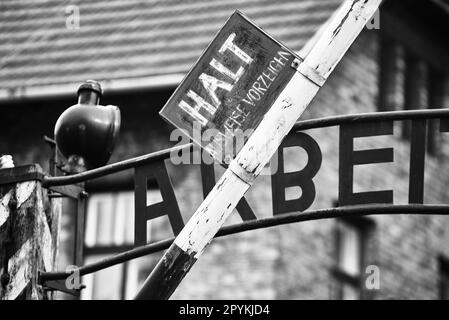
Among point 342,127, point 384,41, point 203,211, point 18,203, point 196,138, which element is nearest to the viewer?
point 203,211

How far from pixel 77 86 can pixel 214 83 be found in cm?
663

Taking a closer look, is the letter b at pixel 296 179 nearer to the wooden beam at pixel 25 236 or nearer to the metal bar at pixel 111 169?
the metal bar at pixel 111 169

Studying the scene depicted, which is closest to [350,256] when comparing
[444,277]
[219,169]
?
[444,277]

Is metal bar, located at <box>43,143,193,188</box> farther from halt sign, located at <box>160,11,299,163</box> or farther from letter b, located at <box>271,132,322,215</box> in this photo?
halt sign, located at <box>160,11,299,163</box>

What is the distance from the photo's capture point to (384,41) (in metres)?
13.4

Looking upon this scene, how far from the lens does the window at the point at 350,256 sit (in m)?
12.0

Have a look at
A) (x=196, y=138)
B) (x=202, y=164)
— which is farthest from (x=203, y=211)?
(x=202, y=164)

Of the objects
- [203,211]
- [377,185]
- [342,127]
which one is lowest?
[203,211]

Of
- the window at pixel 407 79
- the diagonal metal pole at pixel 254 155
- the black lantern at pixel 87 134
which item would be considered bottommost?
the diagonal metal pole at pixel 254 155

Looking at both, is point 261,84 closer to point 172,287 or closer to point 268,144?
point 268,144

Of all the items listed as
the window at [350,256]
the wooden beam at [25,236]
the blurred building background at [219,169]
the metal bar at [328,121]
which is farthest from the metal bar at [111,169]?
the window at [350,256]

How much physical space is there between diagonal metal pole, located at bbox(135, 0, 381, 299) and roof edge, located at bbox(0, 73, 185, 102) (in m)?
6.46

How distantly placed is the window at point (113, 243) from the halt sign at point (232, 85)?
6453mm

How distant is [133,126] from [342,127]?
6.73 meters
